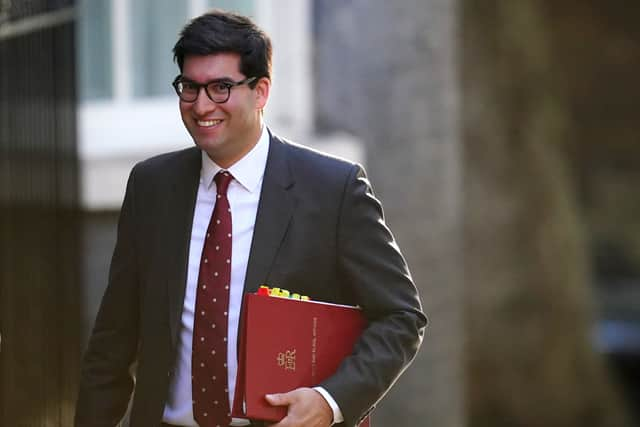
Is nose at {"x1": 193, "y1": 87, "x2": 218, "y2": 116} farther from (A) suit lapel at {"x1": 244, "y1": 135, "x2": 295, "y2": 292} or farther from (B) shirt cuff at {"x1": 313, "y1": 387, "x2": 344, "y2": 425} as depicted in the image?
(B) shirt cuff at {"x1": 313, "y1": 387, "x2": 344, "y2": 425}

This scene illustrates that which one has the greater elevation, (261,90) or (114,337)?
(261,90)

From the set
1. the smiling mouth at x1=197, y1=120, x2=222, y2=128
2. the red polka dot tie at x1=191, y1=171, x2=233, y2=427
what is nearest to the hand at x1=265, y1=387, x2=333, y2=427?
the red polka dot tie at x1=191, y1=171, x2=233, y2=427

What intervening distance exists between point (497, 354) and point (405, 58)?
12.2 ft

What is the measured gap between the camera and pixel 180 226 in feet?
11.9

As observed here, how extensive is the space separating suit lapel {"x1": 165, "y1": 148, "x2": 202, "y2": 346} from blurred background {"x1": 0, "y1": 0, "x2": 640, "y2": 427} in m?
2.02

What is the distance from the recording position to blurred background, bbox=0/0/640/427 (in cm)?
624

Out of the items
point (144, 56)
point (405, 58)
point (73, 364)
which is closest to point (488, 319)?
point (405, 58)

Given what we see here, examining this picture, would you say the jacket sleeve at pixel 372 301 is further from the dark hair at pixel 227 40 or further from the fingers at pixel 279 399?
the dark hair at pixel 227 40

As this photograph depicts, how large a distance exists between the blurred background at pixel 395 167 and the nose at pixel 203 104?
92.2 inches

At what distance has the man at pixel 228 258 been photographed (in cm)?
346

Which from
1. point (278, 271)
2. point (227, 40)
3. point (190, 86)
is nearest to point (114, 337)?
point (278, 271)

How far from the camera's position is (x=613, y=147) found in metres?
24.3

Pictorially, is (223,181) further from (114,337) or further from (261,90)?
(114,337)

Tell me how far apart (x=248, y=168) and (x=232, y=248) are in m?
0.22
